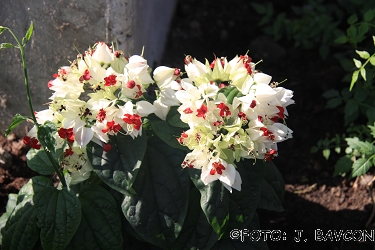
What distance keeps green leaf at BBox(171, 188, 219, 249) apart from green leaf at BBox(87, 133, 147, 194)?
288mm

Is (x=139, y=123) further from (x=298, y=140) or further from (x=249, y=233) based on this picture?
(x=298, y=140)

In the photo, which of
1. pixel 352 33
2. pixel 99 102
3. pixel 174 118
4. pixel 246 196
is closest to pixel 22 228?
pixel 99 102

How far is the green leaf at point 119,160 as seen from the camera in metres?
1.83

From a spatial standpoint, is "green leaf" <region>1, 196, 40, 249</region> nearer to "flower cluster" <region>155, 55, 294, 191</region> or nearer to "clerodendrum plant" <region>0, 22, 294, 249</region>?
"clerodendrum plant" <region>0, 22, 294, 249</region>

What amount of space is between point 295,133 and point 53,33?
1.48 metres

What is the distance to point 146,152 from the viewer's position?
77.8 inches

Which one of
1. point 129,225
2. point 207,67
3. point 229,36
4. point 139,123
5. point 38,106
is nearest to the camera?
point 139,123

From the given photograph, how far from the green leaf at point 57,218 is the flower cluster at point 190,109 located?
5.2 inches

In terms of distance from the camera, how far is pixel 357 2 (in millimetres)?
3180

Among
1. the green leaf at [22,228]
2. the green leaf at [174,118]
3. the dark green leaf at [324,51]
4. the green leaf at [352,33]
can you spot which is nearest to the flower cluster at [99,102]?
the green leaf at [174,118]

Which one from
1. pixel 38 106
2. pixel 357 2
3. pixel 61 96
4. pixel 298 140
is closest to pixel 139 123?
pixel 61 96

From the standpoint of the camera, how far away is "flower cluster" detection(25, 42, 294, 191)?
1740 mm

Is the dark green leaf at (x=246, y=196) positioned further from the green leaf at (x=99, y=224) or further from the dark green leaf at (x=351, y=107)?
the dark green leaf at (x=351, y=107)

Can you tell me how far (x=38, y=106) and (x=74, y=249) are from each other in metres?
0.98
